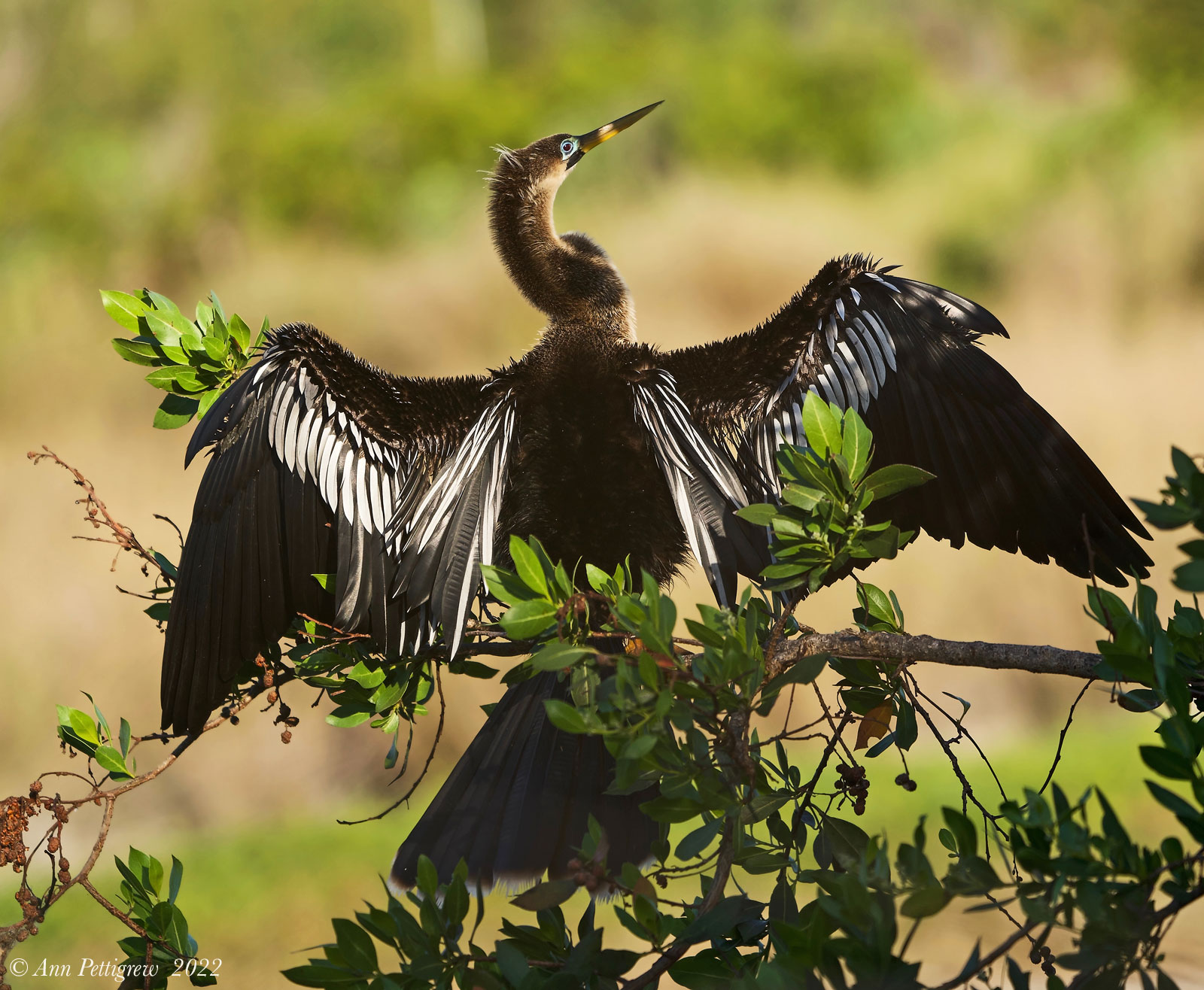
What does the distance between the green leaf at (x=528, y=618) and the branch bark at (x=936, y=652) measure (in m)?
0.27

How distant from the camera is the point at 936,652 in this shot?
3.92ft

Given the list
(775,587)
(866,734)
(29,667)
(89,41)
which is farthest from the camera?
(89,41)

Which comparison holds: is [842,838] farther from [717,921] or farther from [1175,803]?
[1175,803]

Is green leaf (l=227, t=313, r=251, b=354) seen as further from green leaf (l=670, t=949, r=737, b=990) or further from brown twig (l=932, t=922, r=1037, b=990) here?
brown twig (l=932, t=922, r=1037, b=990)

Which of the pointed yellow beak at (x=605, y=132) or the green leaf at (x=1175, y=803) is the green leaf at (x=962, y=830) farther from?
the pointed yellow beak at (x=605, y=132)

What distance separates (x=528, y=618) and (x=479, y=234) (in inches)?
343

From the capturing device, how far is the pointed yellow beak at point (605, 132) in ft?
8.75

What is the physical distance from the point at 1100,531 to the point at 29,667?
6.48 m

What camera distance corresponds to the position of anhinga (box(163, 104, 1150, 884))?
1.62 m

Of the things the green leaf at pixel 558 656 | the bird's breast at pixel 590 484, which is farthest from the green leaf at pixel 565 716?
the bird's breast at pixel 590 484

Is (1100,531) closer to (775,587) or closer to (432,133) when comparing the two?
(775,587)

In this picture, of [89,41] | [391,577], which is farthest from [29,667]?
[89,41]

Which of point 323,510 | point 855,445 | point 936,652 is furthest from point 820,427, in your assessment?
point 323,510

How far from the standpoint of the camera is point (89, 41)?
10352mm
